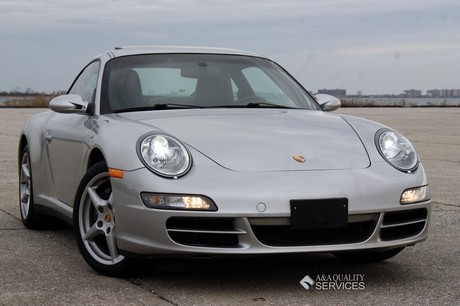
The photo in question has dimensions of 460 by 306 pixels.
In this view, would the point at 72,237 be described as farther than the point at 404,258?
Yes

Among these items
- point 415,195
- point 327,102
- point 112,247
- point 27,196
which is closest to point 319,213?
point 415,195

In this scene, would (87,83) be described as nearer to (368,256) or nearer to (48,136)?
(48,136)

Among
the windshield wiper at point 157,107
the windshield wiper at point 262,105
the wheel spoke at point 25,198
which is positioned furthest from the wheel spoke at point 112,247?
the wheel spoke at point 25,198

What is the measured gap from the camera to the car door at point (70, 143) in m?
5.32

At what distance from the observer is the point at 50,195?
6113 mm

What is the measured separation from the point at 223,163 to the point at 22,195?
9.82 ft

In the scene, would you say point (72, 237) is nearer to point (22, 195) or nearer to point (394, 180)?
point (22, 195)

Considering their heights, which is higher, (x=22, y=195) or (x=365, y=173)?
(x=365, y=173)

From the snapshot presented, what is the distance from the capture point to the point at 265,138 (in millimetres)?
4625

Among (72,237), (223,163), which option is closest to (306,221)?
(223,163)

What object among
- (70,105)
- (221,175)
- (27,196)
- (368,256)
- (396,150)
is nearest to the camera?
(221,175)

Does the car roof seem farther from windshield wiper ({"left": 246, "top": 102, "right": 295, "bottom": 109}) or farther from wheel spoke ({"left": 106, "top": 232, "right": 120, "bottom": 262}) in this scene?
wheel spoke ({"left": 106, "top": 232, "right": 120, "bottom": 262})

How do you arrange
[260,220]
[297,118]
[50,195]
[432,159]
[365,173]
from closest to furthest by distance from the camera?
[260,220], [365,173], [297,118], [50,195], [432,159]

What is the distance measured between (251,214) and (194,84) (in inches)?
63.3
